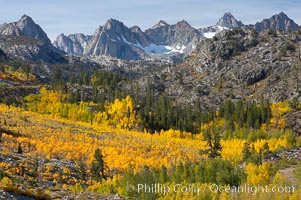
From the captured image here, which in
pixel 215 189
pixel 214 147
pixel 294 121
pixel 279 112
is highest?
pixel 279 112

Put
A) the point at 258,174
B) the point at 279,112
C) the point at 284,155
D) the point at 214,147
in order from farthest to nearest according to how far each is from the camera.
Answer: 1. the point at 279,112
2. the point at 214,147
3. the point at 284,155
4. the point at 258,174

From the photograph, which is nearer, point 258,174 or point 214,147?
point 258,174

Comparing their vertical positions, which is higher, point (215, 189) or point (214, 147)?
point (215, 189)

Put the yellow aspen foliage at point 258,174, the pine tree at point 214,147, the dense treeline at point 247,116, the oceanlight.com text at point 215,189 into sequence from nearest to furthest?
the oceanlight.com text at point 215,189 < the yellow aspen foliage at point 258,174 < the pine tree at point 214,147 < the dense treeline at point 247,116

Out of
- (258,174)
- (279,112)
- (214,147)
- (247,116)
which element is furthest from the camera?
(279,112)

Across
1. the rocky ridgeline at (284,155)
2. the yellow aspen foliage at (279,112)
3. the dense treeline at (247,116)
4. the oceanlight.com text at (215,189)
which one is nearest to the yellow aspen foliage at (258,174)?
the oceanlight.com text at (215,189)

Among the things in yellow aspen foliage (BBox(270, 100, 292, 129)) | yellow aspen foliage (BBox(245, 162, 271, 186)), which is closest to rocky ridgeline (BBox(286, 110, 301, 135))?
yellow aspen foliage (BBox(270, 100, 292, 129))

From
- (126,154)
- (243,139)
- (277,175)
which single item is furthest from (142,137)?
(277,175)

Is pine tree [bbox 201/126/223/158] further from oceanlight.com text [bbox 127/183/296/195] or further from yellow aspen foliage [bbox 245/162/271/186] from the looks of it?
oceanlight.com text [bbox 127/183/296/195]

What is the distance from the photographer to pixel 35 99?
167m

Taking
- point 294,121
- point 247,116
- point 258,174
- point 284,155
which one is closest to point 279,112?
point 294,121

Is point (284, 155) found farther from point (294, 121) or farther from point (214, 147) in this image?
point (294, 121)

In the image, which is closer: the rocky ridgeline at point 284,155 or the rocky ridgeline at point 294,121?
the rocky ridgeline at point 284,155

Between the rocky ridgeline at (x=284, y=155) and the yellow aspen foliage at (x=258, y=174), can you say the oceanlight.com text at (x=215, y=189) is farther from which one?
the rocky ridgeline at (x=284, y=155)
